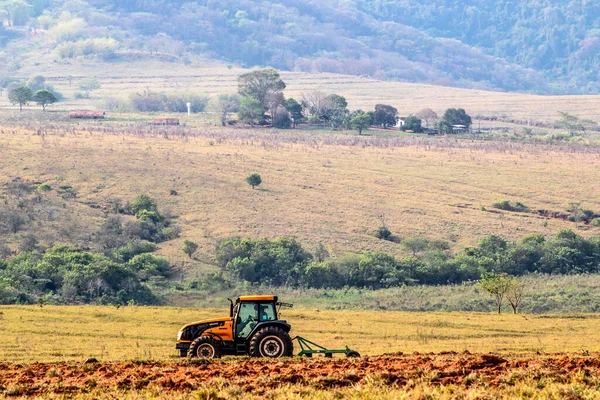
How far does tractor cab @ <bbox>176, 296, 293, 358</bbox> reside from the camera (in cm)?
1988

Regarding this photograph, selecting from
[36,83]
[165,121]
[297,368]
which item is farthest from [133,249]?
[36,83]

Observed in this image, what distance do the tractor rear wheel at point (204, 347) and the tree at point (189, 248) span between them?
29.5 m

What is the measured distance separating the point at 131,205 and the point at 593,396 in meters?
45.8

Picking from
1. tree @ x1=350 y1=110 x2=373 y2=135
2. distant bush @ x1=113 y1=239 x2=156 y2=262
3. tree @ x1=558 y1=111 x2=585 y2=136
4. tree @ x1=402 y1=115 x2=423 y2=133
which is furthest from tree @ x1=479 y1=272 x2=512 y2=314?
tree @ x1=558 y1=111 x2=585 y2=136

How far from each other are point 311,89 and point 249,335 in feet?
456

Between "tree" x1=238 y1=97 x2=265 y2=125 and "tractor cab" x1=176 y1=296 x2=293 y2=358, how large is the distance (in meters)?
81.2

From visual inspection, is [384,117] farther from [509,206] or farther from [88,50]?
[88,50]

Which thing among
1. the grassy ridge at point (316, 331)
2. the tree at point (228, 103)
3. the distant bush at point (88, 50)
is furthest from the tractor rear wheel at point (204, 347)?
the distant bush at point (88, 50)

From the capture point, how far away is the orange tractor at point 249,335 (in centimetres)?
1986

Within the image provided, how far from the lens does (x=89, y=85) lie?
14475cm

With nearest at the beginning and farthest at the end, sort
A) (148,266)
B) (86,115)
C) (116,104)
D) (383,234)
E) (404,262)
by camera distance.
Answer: (148,266), (404,262), (383,234), (86,115), (116,104)

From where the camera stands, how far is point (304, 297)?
142 ft

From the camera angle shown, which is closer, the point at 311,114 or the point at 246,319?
the point at 246,319

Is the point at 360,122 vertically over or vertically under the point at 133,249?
over
